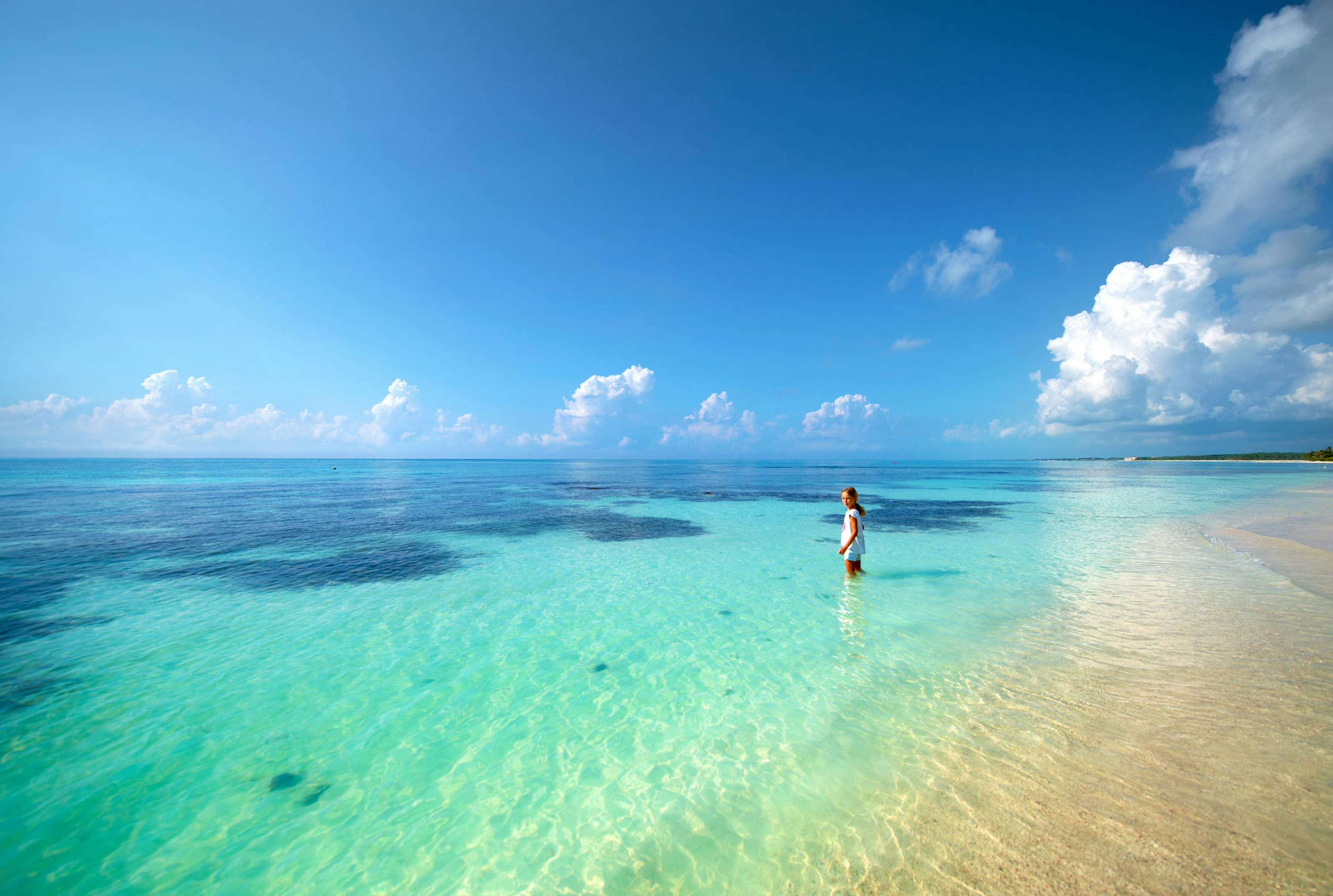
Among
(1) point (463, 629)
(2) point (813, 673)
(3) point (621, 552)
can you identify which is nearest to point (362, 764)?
(1) point (463, 629)

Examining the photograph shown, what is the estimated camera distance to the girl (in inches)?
512

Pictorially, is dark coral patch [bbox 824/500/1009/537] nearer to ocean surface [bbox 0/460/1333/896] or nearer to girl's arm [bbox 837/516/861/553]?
ocean surface [bbox 0/460/1333/896]

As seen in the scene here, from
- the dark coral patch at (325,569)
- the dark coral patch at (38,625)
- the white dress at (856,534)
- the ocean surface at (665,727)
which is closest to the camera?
the ocean surface at (665,727)

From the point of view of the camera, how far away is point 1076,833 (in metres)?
4.56

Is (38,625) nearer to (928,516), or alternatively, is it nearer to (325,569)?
(325,569)

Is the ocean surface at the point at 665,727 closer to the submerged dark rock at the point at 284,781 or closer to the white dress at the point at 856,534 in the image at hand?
the submerged dark rock at the point at 284,781

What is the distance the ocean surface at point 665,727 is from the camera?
4.59 m

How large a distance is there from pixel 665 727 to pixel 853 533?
8.81m

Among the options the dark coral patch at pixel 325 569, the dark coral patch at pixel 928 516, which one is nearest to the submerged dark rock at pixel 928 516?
the dark coral patch at pixel 928 516

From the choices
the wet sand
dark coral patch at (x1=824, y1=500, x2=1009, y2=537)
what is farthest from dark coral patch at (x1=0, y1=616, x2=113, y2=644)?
dark coral patch at (x1=824, y1=500, x2=1009, y2=537)

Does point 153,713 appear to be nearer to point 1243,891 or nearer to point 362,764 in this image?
point 362,764

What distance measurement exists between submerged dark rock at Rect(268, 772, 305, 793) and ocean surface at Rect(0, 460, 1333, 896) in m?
0.03

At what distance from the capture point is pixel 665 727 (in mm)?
7031

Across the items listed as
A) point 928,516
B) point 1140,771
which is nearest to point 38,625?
point 1140,771
